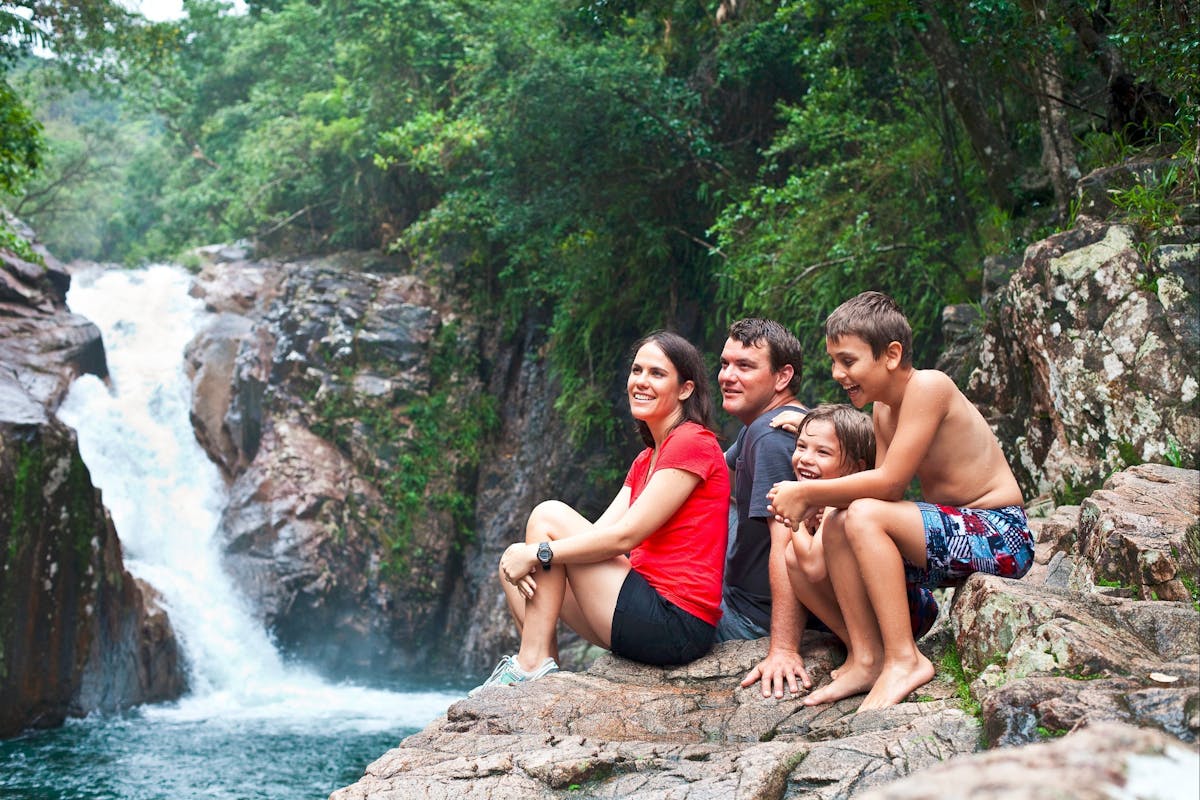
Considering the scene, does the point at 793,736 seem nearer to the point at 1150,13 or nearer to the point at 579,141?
the point at 1150,13

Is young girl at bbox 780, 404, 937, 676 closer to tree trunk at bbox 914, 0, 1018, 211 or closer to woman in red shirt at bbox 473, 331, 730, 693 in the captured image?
woman in red shirt at bbox 473, 331, 730, 693

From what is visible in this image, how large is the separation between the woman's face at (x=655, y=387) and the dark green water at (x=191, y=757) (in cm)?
415

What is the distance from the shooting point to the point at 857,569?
330 cm

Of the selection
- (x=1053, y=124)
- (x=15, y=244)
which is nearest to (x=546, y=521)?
(x=1053, y=124)

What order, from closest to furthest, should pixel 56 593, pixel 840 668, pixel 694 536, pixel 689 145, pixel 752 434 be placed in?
pixel 840 668 → pixel 694 536 → pixel 752 434 → pixel 56 593 → pixel 689 145

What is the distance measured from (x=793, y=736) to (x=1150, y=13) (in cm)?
545

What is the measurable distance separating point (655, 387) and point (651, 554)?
2.04 ft

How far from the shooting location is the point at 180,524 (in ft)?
41.4

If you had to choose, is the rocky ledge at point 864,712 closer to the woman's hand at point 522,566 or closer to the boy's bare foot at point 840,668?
the boy's bare foot at point 840,668

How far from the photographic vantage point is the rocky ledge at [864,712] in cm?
249

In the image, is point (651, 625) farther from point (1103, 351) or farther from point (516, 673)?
point (1103, 351)

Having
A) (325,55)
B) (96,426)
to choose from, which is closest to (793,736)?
(96,426)

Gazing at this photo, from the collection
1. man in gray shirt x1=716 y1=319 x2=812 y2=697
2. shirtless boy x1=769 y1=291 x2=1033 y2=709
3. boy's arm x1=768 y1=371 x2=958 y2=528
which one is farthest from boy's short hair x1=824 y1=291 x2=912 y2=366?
man in gray shirt x1=716 y1=319 x2=812 y2=697

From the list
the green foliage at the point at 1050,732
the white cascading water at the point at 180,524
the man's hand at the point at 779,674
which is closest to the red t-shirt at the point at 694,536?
the man's hand at the point at 779,674
